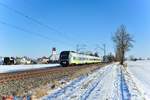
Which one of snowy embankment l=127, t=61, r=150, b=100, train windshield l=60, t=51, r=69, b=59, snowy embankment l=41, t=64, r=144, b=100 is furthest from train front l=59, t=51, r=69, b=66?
snowy embankment l=41, t=64, r=144, b=100

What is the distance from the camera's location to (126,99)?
48.0 ft

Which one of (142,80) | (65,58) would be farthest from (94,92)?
(65,58)

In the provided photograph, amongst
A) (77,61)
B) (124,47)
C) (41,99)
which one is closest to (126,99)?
(41,99)

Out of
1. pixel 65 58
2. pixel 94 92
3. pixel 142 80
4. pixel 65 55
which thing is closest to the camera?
pixel 94 92

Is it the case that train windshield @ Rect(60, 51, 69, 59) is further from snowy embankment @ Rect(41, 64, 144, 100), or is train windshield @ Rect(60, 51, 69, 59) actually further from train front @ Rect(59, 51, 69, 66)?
snowy embankment @ Rect(41, 64, 144, 100)

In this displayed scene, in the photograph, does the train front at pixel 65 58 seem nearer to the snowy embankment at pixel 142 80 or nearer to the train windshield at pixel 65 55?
the train windshield at pixel 65 55

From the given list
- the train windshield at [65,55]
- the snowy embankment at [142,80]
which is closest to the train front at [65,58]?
the train windshield at [65,55]

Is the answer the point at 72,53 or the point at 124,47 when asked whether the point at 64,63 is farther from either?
the point at 124,47

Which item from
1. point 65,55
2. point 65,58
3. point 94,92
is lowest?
point 94,92

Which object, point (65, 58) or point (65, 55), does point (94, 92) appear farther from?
point (65, 55)

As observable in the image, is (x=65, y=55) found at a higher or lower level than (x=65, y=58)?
higher

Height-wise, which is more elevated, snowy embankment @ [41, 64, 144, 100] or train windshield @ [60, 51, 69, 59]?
train windshield @ [60, 51, 69, 59]

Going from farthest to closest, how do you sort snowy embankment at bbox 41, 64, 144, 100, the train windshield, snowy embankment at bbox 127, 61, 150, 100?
1. the train windshield
2. snowy embankment at bbox 127, 61, 150, 100
3. snowy embankment at bbox 41, 64, 144, 100

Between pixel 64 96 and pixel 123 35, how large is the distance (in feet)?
237
